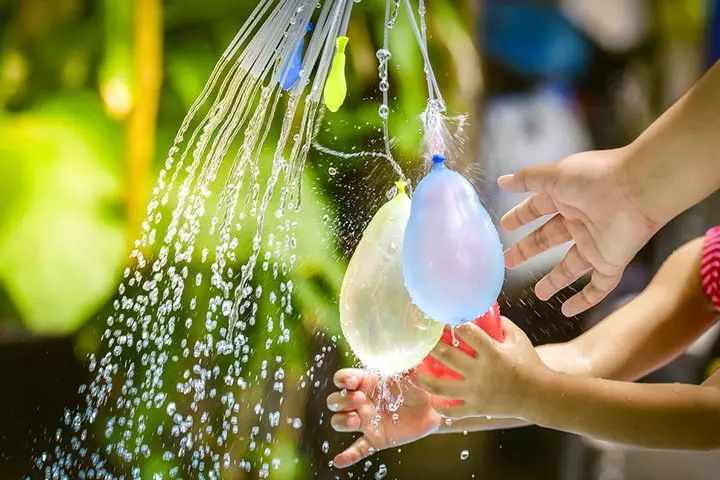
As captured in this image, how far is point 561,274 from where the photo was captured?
2.41 ft

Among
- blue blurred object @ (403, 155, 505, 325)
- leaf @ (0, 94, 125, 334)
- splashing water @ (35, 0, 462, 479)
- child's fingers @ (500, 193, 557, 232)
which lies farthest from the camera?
leaf @ (0, 94, 125, 334)

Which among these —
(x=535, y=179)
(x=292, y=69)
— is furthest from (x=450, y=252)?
(x=292, y=69)

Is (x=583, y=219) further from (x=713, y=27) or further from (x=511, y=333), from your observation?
(x=713, y=27)

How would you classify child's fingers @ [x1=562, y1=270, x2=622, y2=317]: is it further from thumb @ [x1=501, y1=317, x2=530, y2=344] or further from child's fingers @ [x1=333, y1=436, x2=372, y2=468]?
child's fingers @ [x1=333, y1=436, x2=372, y2=468]

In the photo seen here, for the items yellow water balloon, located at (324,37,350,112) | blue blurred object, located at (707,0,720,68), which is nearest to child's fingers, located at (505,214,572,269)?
yellow water balloon, located at (324,37,350,112)

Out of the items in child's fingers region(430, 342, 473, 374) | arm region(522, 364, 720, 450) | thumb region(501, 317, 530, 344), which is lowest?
arm region(522, 364, 720, 450)

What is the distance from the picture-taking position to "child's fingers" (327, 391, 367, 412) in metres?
0.75

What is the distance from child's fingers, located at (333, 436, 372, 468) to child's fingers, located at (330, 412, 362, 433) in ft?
0.08

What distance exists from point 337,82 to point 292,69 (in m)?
0.04

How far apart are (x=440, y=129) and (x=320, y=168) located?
0.12 metres

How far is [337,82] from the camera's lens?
0.74 meters

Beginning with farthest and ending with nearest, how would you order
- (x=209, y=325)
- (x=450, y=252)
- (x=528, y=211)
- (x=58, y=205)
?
(x=58, y=205)
(x=209, y=325)
(x=528, y=211)
(x=450, y=252)

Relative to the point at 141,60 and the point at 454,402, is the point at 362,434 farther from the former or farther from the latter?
A: the point at 141,60

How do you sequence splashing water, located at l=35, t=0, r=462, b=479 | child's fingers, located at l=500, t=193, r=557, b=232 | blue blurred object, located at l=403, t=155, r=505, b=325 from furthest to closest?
splashing water, located at l=35, t=0, r=462, b=479 → child's fingers, located at l=500, t=193, r=557, b=232 → blue blurred object, located at l=403, t=155, r=505, b=325
